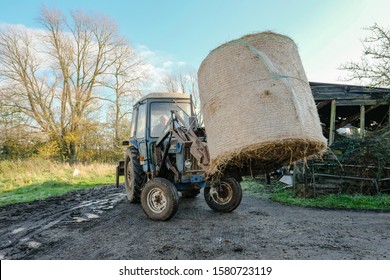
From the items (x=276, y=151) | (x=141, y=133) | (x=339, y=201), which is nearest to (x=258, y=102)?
(x=276, y=151)

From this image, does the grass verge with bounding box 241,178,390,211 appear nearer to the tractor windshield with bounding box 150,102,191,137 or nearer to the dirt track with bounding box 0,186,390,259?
the dirt track with bounding box 0,186,390,259

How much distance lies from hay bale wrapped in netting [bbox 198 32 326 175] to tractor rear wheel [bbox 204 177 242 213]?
6.34 feet

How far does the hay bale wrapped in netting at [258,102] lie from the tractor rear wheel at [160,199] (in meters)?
1.47

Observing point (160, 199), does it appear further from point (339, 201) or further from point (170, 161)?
point (339, 201)

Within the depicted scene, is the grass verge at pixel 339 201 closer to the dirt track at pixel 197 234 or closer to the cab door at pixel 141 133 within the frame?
the dirt track at pixel 197 234

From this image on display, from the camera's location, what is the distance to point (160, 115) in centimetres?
649

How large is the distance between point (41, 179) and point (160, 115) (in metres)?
9.79

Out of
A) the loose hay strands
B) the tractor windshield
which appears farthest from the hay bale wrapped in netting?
the tractor windshield

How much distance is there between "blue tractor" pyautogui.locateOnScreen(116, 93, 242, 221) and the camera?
523cm

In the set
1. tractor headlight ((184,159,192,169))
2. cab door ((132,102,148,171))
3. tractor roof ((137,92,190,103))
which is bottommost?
tractor headlight ((184,159,192,169))

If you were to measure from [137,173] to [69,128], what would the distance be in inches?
743

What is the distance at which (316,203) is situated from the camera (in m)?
7.68

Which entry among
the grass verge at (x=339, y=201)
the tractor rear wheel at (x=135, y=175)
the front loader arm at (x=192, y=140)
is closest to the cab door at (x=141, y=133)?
the tractor rear wheel at (x=135, y=175)

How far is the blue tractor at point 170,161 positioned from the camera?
17.1 ft
